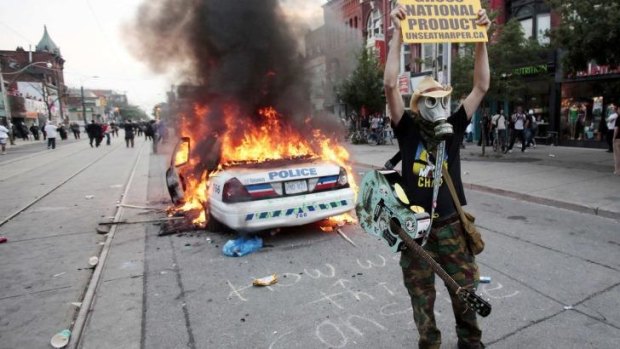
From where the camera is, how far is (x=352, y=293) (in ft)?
11.9

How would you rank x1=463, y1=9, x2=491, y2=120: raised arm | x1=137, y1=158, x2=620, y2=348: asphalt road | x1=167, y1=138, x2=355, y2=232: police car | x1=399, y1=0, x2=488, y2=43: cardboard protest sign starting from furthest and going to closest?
x1=167, y1=138, x2=355, y2=232: police car < x1=137, y1=158, x2=620, y2=348: asphalt road < x1=399, y1=0, x2=488, y2=43: cardboard protest sign < x1=463, y1=9, x2=491, y2=120: raised arm

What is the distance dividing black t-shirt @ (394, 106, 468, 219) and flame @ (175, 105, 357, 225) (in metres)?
3.45

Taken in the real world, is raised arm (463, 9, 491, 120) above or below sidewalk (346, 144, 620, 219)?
above

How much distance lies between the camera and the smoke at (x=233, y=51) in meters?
7.27

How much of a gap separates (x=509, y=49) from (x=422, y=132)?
12406mm

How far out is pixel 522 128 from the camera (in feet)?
49.6

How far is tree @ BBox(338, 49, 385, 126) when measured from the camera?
2331cm

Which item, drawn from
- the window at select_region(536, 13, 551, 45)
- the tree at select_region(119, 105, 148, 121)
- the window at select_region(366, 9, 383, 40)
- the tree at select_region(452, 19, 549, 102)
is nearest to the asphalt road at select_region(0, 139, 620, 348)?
the tree at select_region(452, 19, 549, 102)

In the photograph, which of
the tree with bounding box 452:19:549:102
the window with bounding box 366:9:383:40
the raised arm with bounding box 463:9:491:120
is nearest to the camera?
the raised arm with bounding box 463:9:491:120

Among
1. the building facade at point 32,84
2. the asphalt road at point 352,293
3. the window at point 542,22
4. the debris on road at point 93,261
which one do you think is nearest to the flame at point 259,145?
the asphalt road at point 352,293

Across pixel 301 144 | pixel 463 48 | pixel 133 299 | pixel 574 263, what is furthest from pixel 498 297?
pixel 463 48

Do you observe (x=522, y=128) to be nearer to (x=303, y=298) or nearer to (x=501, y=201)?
(x=501, y=201)

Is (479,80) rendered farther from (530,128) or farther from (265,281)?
(530,128)

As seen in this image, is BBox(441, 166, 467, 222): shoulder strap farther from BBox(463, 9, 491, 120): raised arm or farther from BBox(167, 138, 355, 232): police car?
BBox(167, 138, 355, 232): police car
